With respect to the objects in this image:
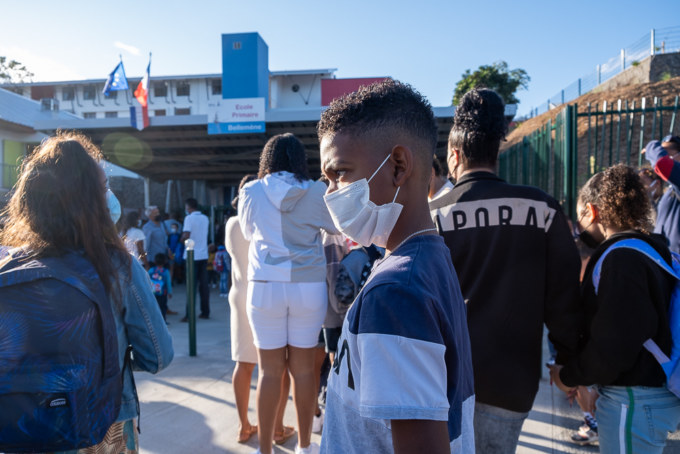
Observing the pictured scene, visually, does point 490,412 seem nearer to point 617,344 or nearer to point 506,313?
point 506,313

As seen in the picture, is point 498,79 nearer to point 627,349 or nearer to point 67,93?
point 627,349

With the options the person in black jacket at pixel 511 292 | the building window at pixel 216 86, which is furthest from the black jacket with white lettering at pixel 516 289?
the building window at pixel 216 86

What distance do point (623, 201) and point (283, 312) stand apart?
209 centimetres

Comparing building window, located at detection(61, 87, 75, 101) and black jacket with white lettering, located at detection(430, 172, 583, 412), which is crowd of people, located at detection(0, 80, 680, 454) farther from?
building window, located at detection(61, 87, 75, 101)

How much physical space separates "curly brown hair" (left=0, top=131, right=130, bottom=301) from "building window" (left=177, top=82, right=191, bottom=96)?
48.9 meters

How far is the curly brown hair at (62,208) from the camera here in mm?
1725

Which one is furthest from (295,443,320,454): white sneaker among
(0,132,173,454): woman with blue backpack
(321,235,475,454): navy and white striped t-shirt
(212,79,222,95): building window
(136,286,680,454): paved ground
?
(212,79,222,95): building window

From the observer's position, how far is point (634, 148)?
43.2 ft

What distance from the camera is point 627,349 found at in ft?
6.40

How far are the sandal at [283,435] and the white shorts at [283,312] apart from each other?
0.94 meters

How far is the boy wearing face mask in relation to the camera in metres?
0.90

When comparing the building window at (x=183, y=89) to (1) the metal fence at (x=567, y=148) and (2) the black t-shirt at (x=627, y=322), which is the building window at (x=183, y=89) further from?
(2) the black t-shirt at (x=627, y=322)

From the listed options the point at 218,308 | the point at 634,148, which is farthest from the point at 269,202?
the point at 634,148

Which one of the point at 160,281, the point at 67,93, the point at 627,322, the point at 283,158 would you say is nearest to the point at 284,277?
the point at 283,158
